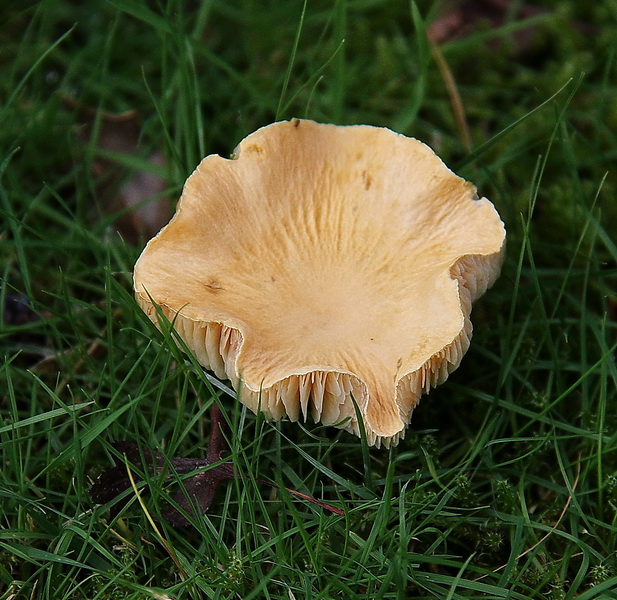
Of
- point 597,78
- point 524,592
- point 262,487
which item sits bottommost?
point 524,592

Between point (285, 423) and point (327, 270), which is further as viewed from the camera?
point (285, 423)

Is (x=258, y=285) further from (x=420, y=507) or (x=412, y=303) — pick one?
(x=420, y=507)

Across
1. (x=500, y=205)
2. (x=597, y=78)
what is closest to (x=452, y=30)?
(x=597, y=78)

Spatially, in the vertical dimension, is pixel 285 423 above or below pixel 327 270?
below
